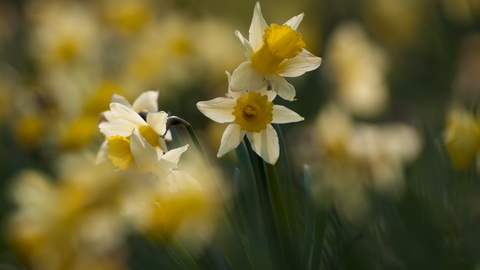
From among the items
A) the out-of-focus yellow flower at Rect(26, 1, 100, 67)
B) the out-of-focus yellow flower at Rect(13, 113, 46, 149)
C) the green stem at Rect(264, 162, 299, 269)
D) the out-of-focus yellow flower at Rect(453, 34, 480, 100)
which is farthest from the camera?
the out-of-focus yellow flower at Rect(26, 1, 100, 67)

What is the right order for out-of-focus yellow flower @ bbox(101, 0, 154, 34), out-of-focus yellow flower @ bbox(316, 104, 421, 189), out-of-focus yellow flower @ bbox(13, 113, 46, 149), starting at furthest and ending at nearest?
out-of-focus yellow flower @ bbox(101, 0, 154, 34)
out-of-focus yellow flower @ bbox(13, 113, 46, 149)
out-of-focus yellow flower @ bbox(316, 104, 421, 189)

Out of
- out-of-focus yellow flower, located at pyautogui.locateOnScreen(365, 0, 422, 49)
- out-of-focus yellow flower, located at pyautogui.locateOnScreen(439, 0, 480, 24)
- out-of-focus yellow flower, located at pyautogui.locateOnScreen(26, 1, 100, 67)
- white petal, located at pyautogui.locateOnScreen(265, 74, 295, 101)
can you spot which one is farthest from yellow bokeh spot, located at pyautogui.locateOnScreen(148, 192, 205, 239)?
out-of-focus yellow flower, located at pyautogui.locateOnScreen(365, 0, 422, 49)

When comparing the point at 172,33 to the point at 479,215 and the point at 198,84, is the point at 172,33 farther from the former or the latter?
the point at 479,215

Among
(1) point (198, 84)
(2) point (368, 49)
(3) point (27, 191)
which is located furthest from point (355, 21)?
(3) point (27, 191)

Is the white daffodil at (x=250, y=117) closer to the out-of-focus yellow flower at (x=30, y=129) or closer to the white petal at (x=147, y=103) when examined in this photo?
the white petal at (x=147, y=103)

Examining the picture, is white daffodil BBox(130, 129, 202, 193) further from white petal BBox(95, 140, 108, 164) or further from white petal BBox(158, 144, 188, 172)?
white petal BBox(95, 140, 108, 164)

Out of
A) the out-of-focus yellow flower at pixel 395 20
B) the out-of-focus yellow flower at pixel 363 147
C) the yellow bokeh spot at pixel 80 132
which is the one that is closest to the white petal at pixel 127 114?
the out-of-focus yellow flower at pixel 363 147
